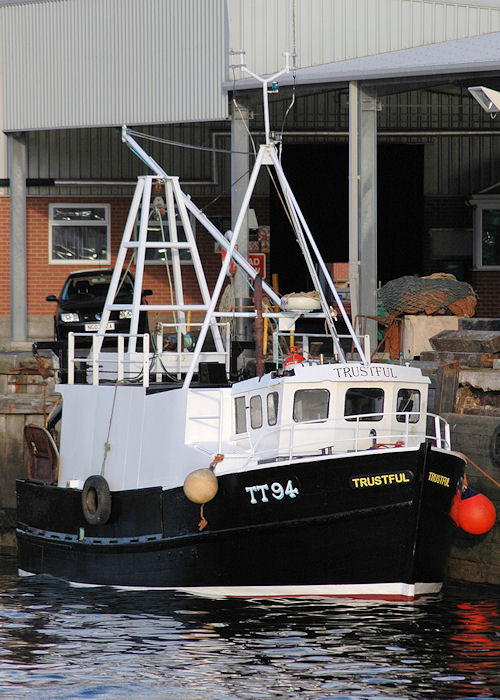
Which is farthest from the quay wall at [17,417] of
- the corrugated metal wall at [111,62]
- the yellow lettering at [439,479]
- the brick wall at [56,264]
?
the yellow lettering at [439,479]

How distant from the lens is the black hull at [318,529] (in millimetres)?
13375

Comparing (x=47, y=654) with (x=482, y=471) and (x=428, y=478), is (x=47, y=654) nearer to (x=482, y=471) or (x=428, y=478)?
(x=428, y=478)

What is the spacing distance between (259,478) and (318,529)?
82 cm

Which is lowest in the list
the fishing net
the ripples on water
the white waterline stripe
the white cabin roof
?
the ripples on water

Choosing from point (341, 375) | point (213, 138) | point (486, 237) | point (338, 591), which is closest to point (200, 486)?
point (338, 591)

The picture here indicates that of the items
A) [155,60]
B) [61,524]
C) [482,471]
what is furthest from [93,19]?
[482,471]

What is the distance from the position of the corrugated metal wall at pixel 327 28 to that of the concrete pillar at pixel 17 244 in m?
6.12

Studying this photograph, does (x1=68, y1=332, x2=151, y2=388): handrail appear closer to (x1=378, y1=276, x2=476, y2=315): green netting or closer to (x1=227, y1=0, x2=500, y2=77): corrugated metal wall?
(x1=378, y1=276, x2=476, y2=315): green netting

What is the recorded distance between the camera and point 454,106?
26.6 m

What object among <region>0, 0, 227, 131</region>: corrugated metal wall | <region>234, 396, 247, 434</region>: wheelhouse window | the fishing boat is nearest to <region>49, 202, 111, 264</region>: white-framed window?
<region>0, 0, 227, 131</region>: corrugated metal wall

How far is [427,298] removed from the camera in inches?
788

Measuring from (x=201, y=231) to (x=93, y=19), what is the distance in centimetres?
559

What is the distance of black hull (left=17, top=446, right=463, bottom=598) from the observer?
13.4m

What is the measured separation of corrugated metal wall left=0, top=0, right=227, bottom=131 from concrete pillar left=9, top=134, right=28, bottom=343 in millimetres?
771
